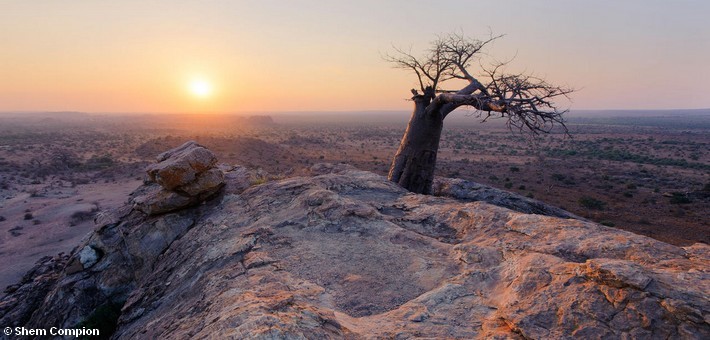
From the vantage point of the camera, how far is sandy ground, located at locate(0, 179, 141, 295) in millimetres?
11734

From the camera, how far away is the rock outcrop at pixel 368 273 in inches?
114

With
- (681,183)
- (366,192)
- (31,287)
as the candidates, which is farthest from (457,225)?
(681,183)

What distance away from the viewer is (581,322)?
2.88 meters

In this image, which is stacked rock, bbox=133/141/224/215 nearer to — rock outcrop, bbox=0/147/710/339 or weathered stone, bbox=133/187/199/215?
weathered stone, bbox=133/187/199/215

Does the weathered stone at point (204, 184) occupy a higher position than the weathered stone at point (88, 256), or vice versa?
the weathered stone at point (204, 184)

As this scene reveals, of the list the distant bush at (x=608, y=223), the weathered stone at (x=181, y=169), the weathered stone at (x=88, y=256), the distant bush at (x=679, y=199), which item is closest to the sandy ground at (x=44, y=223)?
the weathered stone at (x=88, y=256)

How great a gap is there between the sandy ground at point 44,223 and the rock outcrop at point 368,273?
4900mm

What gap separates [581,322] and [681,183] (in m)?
26.9

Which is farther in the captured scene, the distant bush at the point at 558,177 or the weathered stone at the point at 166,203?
the distant bush at the point at 558,177

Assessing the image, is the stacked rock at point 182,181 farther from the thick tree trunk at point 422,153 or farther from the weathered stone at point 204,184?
the thick tree trunk at point 422,153

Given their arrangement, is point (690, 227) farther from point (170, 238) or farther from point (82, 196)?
point (82, 196)

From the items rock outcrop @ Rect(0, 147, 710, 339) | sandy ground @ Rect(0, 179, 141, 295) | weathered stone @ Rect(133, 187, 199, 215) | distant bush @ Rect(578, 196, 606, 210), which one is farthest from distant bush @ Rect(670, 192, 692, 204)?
sandy ground @ Rect(0, 179, 141, 295)

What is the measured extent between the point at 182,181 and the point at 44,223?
12136 mm

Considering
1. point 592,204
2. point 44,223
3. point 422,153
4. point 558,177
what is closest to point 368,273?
point 422,153
